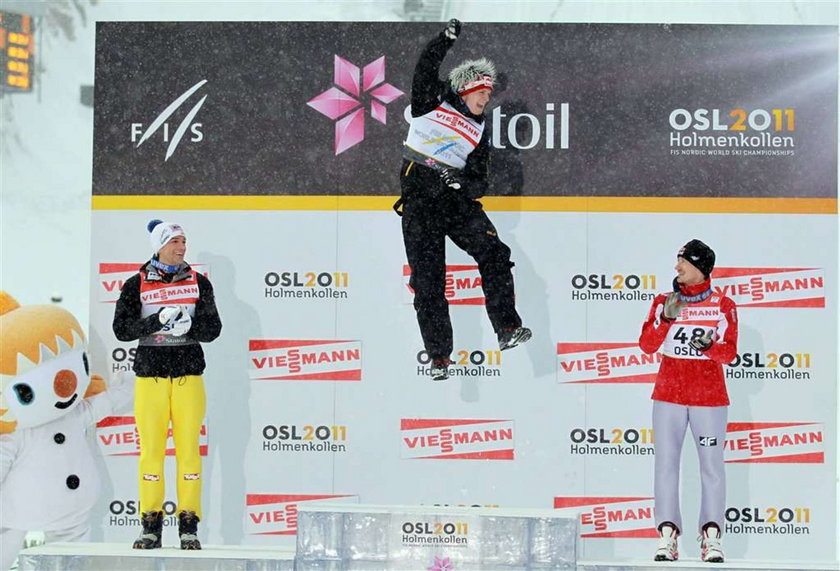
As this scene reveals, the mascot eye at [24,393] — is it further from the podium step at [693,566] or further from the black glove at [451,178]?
the podium step at [693,566]

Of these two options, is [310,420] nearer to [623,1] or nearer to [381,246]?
[381,246]

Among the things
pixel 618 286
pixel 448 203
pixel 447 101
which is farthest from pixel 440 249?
pixel 618 286

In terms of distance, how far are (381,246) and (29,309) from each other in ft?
7.15

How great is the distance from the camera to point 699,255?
5344 mm

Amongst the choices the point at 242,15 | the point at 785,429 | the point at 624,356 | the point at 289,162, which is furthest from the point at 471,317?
the point at 242,15

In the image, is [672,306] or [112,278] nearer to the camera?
[672,306]

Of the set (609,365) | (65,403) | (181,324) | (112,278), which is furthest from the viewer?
(112,278)

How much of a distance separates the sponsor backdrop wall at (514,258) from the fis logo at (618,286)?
13mm

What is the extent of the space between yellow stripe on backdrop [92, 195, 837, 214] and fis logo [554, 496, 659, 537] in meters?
1.83

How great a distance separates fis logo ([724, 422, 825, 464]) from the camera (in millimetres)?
6141

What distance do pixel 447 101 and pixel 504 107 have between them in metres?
0.63

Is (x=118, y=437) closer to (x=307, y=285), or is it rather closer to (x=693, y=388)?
(x=307, y=285)

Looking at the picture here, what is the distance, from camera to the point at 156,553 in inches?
203

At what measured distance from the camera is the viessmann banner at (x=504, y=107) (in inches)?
248
